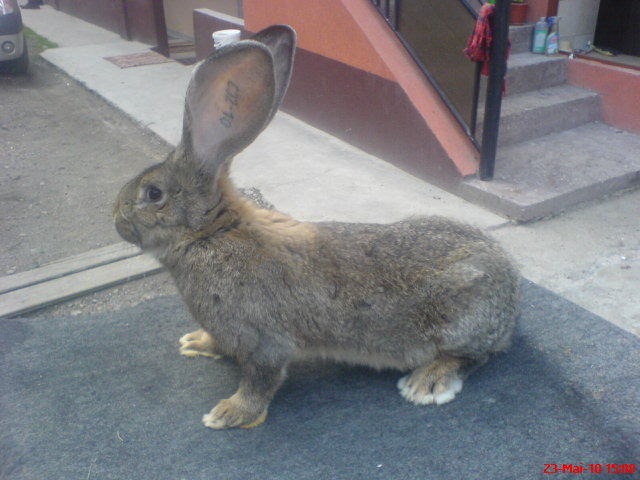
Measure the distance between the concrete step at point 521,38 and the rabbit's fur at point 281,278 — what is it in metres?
4.14

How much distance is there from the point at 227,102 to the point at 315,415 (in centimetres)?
136

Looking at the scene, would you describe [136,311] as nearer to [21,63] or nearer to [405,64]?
[405,64]

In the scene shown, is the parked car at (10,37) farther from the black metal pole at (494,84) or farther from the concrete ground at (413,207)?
the black metal pole at (494,84)

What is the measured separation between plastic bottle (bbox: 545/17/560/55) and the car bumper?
6785mm

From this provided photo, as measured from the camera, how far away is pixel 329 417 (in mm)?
2561

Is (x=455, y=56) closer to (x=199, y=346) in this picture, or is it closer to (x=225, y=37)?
(x=199, y=346)

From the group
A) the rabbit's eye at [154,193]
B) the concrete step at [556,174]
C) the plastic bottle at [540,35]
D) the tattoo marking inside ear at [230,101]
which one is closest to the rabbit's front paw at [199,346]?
the rabbit's eye at [154,193]

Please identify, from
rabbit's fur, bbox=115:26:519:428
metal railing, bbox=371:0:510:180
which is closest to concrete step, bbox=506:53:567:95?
→ metal railing, bbox=371:0:510:180

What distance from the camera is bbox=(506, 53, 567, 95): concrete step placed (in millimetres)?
5633

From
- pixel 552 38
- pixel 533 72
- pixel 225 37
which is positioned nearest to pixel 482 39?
pixel 533 72

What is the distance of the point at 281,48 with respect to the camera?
2.47m

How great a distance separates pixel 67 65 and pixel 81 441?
24.7ft

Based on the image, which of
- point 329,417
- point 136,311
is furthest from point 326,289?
point 136,311
